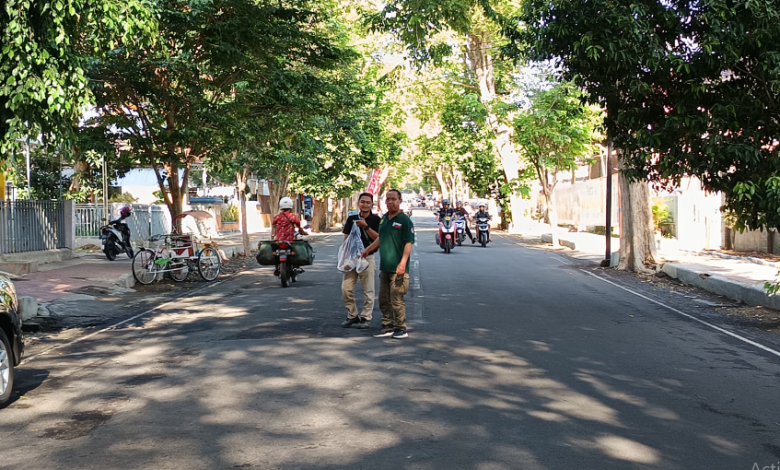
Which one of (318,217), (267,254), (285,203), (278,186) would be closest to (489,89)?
(318,217)

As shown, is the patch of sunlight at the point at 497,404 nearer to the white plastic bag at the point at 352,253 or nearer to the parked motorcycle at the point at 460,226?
the white plastic bag at the point at 352,253

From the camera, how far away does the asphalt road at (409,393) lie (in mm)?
5090

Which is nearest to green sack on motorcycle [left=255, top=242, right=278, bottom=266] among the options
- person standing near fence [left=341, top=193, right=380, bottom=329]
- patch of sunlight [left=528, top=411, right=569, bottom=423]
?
person standing near fence [left=341, top=193, right=380, bottom=329]

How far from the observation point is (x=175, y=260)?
661 inches

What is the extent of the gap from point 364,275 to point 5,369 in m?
4.86

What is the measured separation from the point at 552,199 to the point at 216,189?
111 feet

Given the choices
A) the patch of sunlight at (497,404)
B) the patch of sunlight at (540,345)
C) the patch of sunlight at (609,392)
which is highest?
the patch of sunlight at (540,345)

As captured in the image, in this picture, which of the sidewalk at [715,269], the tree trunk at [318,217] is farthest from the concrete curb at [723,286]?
the tree trunk at [318,217]

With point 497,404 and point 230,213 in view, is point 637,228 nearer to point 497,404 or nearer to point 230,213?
point 497,404

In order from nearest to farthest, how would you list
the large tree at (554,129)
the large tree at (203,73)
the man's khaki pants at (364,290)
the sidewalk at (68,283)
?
the man's khaki pants at (364,290) < the sidewalk at (68,283) < the large tree at (203,73) < the large tree at (554,129)

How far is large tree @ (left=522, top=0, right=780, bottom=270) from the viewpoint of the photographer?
10.2 meters

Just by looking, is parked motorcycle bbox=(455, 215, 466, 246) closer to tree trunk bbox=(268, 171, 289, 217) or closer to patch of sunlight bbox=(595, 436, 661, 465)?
tree trunk bbox=(268, 171, 289, 217)

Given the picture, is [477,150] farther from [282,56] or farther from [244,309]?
[244,309]

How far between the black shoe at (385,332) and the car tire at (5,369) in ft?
13.8
